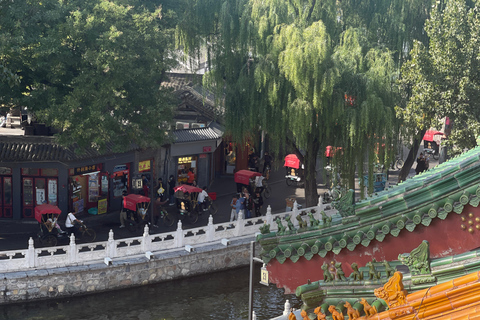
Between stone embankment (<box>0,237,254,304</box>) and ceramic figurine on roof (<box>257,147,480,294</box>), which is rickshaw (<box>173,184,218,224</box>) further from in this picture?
ceramic figurine on roof (<box>257,147,480,294</box>)

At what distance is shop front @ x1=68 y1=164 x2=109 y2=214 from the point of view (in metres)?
25.0

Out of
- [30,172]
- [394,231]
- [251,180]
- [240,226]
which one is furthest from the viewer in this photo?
[251,180]

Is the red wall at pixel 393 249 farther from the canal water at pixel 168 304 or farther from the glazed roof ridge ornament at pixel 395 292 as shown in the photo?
the canal water at pixel 168 304

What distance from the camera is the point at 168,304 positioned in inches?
761

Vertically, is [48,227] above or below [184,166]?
below

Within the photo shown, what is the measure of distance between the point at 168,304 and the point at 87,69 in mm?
8747

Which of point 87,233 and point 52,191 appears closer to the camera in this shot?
point 87,233

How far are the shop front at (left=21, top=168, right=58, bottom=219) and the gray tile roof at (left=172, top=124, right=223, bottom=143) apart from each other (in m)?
6.21

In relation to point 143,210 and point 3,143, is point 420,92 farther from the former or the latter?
point 3,143

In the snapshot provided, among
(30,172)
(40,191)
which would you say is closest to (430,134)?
(40,191)

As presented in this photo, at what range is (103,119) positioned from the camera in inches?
854

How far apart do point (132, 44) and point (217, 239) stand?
7715 millimetres

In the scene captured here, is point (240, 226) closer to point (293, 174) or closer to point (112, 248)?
point (112, 248)

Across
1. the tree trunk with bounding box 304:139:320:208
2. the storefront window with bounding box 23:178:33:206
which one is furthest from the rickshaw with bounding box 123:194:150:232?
the tree trunk with bounding box 304:139:320:208
